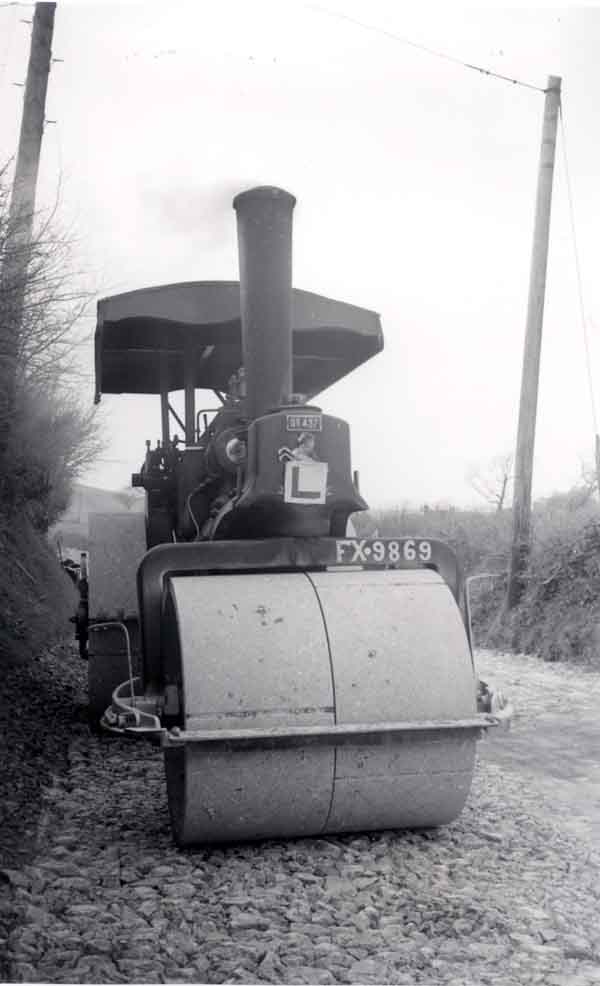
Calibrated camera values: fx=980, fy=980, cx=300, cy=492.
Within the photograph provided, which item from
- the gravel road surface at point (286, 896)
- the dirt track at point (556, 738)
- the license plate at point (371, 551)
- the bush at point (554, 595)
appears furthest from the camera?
the bush at point (554, 595)

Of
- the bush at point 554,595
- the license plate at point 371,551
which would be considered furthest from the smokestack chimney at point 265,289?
the bush at point 554,595

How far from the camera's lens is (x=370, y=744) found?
330 cm

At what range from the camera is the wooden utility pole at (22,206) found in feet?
20.2

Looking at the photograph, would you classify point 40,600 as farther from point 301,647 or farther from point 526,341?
point 301,647

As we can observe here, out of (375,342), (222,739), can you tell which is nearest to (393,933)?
(222,739)

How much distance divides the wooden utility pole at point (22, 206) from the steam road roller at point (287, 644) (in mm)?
2491

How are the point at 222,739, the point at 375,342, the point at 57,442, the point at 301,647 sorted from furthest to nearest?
the point at 57,442 → the point at 375,342 → the point at 301,647 → the point at 222,739

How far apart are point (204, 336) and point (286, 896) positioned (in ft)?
10.4

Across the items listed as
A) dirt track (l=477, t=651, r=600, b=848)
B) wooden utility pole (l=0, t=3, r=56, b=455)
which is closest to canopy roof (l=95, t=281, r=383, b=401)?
wooden utility pole (l=0, t=3, r=56, b=455)

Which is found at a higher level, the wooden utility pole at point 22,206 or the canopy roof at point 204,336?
the wooden utility pole at point 22,206

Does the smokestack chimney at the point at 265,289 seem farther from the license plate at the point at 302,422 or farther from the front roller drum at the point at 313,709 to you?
the front roller drum at the point at 313,709

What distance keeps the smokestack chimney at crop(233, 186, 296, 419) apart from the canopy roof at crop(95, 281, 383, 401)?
95 centimetres

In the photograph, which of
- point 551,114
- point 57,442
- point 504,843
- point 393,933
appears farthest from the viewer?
point 57,442

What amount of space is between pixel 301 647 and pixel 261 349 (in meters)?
1.28
